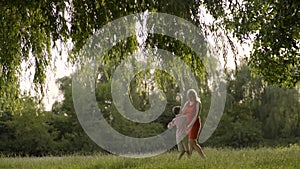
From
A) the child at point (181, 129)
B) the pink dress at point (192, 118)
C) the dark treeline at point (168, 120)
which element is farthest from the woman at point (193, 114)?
the dark treeline at point (168, 120)


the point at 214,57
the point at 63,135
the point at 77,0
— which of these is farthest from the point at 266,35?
the point at 63,135

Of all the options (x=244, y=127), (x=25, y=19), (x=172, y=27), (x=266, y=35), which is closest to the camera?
(x=172, y=27)

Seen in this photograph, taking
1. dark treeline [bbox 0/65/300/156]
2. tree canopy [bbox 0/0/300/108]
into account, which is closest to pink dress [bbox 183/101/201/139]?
tree canopy [bbox 0/0/300/108]

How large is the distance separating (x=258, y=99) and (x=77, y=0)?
36.1 metres

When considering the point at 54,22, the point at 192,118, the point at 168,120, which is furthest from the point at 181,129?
the point at 168,120

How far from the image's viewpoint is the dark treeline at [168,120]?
38625mm

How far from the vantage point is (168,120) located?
134ft

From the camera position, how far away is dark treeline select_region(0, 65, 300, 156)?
3862 centimetres

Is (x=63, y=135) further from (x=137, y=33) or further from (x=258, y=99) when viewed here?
(x=137, y=33)

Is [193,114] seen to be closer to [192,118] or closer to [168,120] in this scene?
[192,118]

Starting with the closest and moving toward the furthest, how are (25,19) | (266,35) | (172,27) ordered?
1. (172,27)
2. (25,19)
3. (266,35)

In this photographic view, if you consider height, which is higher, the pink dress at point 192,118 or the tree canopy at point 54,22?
the tree canopy at point 54,22

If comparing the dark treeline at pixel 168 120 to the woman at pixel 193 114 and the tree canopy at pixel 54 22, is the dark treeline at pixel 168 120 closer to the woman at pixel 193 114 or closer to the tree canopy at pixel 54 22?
the woman at pixel 193 114

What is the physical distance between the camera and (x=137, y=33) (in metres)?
7.17
